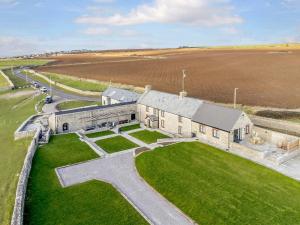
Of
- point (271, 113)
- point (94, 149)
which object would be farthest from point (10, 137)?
point (271, 113)

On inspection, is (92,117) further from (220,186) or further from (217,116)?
(220,186)

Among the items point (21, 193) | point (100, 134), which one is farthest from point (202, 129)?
point (21, 193)

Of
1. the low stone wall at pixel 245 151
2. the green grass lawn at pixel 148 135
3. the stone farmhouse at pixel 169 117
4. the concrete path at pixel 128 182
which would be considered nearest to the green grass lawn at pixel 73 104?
the stone farmhouse at pixel 169 117

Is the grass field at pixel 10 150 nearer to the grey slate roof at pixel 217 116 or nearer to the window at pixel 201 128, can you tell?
the window at pixel 201 128

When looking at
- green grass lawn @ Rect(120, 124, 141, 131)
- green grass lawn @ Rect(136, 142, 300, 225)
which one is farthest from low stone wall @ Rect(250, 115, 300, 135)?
green grass lawn @ Rect(120, 124, 141, 131)

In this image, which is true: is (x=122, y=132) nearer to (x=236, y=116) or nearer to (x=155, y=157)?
(x=155, y=157)

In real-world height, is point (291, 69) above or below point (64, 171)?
above
